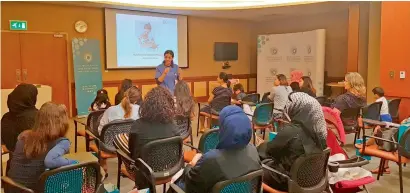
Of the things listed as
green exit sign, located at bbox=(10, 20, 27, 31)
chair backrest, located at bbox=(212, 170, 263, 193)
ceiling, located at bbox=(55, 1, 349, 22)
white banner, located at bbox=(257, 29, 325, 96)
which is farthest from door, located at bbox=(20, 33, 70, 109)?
chair backrest, located at bbox=(212, 170, 263, 193)

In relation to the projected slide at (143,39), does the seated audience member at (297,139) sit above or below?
below

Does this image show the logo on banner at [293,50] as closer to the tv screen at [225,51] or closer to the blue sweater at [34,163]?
the tv screen at [225,51]

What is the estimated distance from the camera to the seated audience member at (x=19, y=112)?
3078 mm

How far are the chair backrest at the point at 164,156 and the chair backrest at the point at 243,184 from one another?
34.0 inches

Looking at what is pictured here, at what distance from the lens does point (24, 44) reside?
741 centimetres

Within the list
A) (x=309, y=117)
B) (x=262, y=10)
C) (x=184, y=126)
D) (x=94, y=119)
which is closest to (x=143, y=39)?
(x=262, y=10)

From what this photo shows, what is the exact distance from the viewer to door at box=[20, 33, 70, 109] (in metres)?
7.46

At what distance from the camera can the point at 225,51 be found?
10570mm

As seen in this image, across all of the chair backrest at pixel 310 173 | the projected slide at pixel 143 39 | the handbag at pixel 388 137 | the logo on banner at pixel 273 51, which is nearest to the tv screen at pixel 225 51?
the logo on banner at pixel 273 51

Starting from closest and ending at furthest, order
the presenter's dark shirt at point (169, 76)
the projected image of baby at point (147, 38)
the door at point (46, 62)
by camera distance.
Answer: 1. the presenter's dark shirt at point (169, 76)
2. the door at point (46, 62)
3. the projected image of baby at point (147, 38)

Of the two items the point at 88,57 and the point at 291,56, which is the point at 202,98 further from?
the point at 88,57

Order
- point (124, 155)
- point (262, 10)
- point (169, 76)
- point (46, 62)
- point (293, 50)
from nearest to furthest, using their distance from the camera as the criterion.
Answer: point (124, 155) → point (169, 76) → point (46, 62) → point (262, 10) → point (293, 50)

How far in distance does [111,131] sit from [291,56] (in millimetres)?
6967

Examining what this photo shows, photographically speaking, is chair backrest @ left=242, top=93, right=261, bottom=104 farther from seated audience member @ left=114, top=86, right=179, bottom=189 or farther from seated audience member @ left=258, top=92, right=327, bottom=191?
seated audience member @ left=258, top=92, right=327, bottom=191
